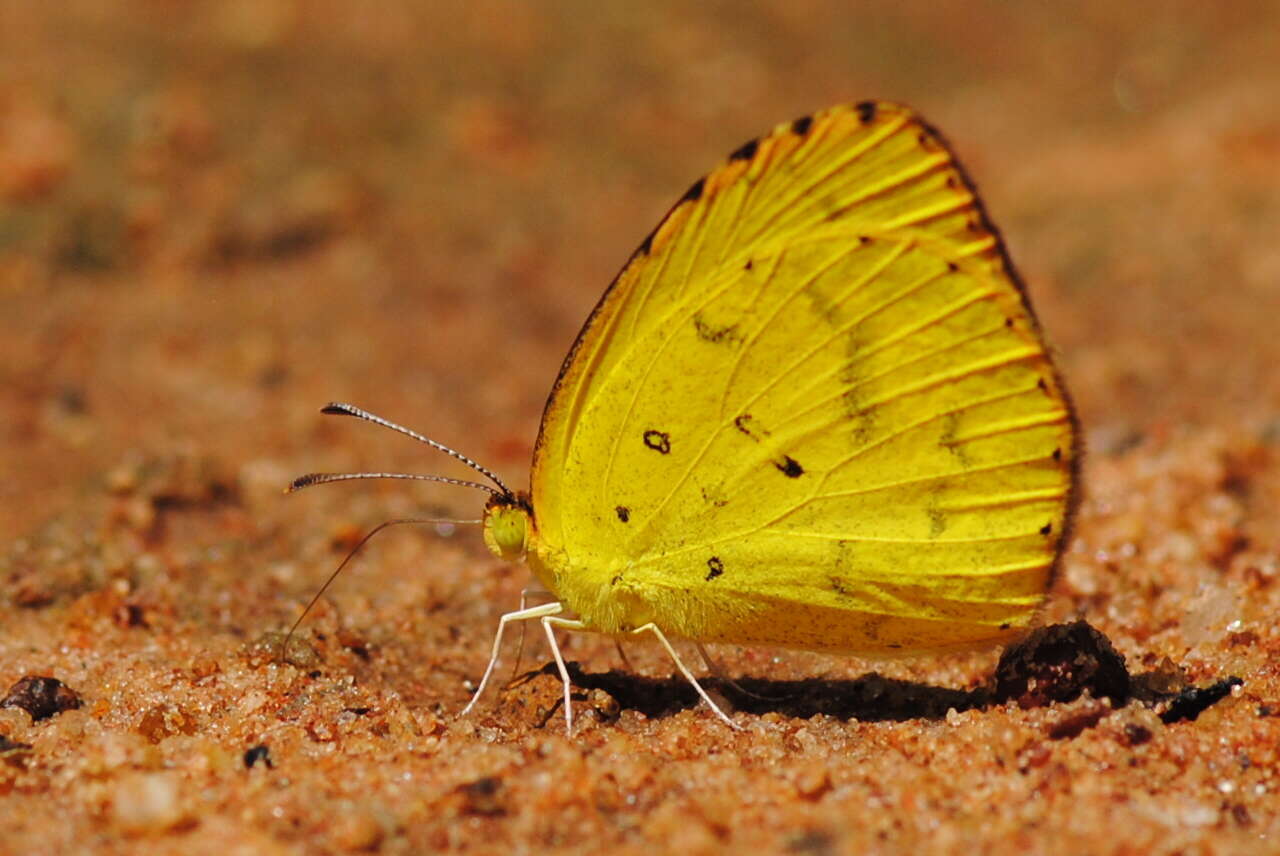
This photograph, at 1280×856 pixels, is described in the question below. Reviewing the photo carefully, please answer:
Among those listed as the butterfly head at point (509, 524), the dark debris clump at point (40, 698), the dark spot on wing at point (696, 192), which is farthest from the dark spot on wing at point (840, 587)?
the dark debris clump at point (40, 698)

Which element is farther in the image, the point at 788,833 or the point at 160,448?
the point at 160,448

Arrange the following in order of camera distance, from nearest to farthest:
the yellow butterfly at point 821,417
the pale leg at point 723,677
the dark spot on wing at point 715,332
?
the yellow butterfly at point 821,417 < the dark spot on wing at point 715,332 < the pale leg at point 723,677

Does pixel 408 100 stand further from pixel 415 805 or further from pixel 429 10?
pixel 415 805

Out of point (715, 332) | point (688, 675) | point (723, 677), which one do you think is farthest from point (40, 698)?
point (715, 332)

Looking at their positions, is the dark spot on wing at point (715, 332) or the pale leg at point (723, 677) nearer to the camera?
the dark spot on wing at point (715, 332)

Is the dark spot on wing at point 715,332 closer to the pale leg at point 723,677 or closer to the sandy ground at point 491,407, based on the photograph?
the pale leg at point 723,677

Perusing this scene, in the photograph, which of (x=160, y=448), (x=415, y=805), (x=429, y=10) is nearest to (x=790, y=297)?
(x=415, y=805)

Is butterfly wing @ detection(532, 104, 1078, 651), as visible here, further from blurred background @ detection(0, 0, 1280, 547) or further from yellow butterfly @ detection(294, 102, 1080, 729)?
blurred background @ detection(0, 0, 1280, 547)
